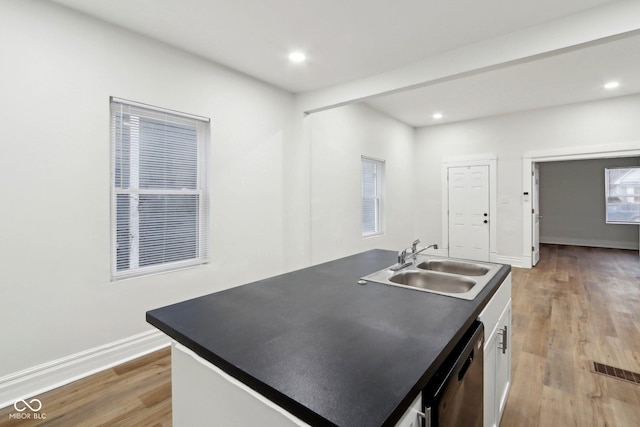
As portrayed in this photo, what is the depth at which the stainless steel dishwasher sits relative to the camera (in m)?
0.85

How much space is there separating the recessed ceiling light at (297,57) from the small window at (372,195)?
7.44 feet

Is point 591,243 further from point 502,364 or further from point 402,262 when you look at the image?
point 402,262

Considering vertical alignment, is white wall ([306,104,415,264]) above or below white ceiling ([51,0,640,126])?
below

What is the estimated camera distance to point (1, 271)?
77.2 inches

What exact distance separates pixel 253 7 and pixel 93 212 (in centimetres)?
196

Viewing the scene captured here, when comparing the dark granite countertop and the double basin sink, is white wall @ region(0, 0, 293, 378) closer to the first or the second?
the dark granite countertop

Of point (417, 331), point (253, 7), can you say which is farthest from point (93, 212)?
point (417, 331)

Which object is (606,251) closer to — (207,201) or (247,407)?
(207,201)

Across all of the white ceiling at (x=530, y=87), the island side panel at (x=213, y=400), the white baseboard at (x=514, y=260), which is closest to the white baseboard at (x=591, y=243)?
the white baseboard at (x=514, y=260)

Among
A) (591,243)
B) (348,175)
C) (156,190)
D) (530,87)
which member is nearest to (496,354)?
(156,190)

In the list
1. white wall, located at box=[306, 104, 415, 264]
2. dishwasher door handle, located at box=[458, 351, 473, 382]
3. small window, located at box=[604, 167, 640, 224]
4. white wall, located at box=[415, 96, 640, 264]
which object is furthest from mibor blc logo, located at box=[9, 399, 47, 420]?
small window, located at box=[604, 167, 640, 224]

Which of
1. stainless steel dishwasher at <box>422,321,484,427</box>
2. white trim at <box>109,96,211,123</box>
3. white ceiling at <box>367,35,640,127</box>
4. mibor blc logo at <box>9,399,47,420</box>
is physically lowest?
mibor blc logo at <box>9,399,47,420</box>

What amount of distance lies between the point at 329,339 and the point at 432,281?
44.0 inches

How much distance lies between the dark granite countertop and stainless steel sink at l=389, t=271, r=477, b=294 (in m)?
0.22
